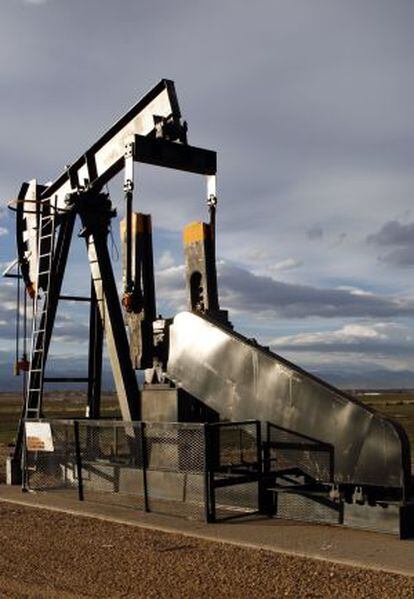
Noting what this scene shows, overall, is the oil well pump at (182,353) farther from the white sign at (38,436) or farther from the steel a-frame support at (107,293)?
the white sign at (38,436)

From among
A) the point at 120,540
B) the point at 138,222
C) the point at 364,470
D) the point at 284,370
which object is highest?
the point at 138,222

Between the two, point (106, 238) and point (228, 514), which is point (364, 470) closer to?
point (228, 514)

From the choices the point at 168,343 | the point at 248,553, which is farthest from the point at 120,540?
the point at 168,343

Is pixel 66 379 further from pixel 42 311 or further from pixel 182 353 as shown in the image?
pixel 182 353

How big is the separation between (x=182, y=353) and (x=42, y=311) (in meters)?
3.93

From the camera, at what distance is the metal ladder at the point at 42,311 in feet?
48.0

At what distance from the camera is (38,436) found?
13242mm

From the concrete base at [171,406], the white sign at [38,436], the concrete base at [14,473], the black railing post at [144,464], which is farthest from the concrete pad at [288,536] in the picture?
the concrete base at [14,473]

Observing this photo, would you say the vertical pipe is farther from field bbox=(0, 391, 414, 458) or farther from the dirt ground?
field bbox=(0, 391, 414, 458)

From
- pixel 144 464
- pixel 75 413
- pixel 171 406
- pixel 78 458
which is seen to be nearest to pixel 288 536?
pixel 144 464

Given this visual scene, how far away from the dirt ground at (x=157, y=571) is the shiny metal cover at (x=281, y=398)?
1.97m

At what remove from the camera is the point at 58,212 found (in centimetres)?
1527

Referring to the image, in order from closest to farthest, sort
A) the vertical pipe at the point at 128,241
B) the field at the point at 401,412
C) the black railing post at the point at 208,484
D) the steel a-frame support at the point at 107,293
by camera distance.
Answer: the black railing post at the point at 208,484 < the vertical pipe at the point at 128,241 < the steel a-frame support at the point at 107,293 < the field at the point at 401,412

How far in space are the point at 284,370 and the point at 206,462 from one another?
5.10 feet
